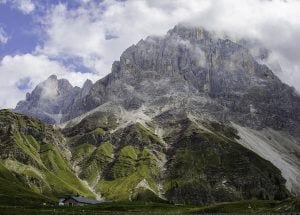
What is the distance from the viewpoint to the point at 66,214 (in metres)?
200

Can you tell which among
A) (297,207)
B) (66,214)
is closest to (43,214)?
(66,214)

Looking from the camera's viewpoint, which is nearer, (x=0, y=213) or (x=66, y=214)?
(x=0, y=213)

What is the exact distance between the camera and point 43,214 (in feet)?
634

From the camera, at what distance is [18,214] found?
184000 millimetres

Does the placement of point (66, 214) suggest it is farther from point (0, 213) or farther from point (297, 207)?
point (297, 207)

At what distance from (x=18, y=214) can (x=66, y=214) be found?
862 inches

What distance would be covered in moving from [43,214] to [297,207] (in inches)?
3739

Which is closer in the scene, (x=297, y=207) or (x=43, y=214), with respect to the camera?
(x=297, y=207)

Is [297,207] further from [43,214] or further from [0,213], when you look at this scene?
[0,213]

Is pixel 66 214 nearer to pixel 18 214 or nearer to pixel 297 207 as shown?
pixel 18 214

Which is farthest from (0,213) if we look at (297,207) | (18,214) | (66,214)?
(297,207)

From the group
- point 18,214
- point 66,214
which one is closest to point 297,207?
point 66,214

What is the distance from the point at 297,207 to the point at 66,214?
88.8m

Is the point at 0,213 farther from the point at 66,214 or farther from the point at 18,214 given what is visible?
the point at 66,214
